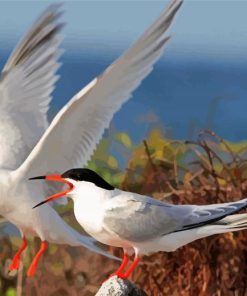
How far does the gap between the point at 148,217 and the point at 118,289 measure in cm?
21

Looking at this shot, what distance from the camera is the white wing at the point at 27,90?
3947 mm

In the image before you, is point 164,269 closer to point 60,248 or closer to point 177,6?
point 60,248

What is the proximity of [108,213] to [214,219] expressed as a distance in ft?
0.91

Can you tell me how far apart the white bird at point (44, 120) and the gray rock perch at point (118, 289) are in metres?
0.44

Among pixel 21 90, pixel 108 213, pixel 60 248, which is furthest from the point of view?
pixel 60 248

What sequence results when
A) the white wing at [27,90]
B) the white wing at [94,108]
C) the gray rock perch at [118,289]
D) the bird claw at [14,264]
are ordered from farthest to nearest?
the bird claw at [14,264] → the white wing at [27,90] → the white wing at [94,108] → the gray rock perch at [118,289]

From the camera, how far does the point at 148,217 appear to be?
3492 mm

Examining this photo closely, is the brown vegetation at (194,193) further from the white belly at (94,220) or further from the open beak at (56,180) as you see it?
the white belly at (94,220)

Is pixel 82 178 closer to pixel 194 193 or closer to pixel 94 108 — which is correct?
pixel 94 108

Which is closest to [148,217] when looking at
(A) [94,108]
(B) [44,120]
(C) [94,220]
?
(C) [94,220]

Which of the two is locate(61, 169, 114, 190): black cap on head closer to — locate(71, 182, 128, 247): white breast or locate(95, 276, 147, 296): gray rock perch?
locate(71, 182, 128, 247): white breast

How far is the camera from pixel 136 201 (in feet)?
11.4

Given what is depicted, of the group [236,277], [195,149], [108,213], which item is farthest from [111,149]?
[108,213]

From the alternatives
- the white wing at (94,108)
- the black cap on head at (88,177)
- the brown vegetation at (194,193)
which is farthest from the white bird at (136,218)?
the brown vegetation at (194,193)
